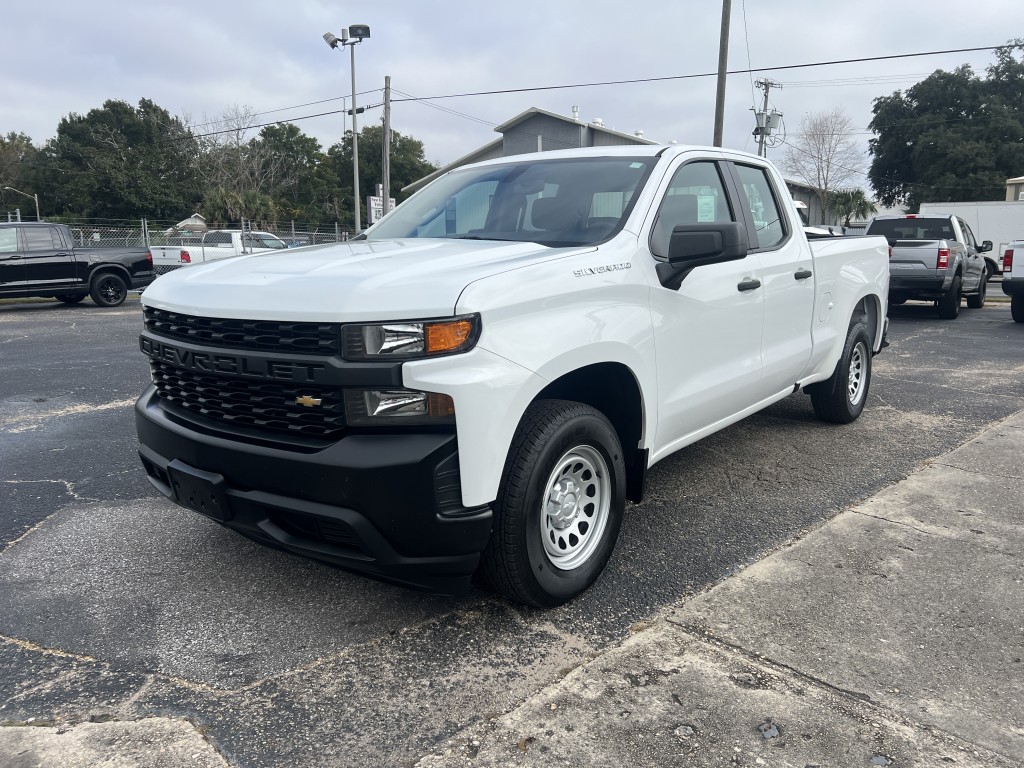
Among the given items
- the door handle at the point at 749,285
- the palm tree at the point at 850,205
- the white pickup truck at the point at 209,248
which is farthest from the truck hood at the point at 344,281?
the palm tree at the point at 850,205

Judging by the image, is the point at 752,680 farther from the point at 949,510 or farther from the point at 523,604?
the point at 949,510

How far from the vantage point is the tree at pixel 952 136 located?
44.0 m

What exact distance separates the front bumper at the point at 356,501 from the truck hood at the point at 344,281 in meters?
0.44

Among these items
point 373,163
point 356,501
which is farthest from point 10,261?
point 373,163

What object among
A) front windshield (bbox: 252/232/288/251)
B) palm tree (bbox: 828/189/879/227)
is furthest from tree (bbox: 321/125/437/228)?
front windshield (bbox: 252/232/288/251)

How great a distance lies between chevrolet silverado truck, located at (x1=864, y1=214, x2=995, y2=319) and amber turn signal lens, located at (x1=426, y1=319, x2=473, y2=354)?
13055mm

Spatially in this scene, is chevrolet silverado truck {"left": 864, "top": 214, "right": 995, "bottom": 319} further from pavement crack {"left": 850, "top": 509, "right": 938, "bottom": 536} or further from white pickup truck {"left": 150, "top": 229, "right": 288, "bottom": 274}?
white pickup truck {"left": 150, "top": 229, "right": 288, "bottom": 274}

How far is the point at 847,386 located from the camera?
19.3 feet

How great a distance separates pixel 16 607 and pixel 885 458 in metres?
4.94

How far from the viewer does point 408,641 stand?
9.82 feet

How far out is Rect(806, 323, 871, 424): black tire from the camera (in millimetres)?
5742

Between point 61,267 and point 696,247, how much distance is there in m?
14.8

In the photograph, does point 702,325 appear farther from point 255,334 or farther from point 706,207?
point 255,334

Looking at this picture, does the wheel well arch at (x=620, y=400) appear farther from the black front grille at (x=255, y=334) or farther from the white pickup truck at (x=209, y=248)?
the white pickup truck at (x=209, y=248)
